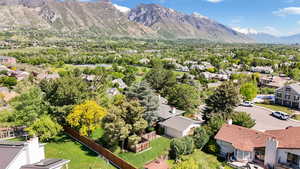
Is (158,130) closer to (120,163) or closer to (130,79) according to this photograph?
(120,163)

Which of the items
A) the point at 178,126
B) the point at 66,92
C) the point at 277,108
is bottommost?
the point at 277,108

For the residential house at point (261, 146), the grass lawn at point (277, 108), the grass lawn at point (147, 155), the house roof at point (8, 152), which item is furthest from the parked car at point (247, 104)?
the house roof at point (8, 152)

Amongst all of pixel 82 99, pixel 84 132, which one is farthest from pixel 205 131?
pixel 82 99

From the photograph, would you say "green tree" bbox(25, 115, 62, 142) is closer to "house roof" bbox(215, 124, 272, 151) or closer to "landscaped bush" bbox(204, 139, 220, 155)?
"landscaped bush" bbox(204, 139, 220, 155)

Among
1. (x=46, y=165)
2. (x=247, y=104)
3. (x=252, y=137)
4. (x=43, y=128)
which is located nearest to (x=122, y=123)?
(x=43, y=128)

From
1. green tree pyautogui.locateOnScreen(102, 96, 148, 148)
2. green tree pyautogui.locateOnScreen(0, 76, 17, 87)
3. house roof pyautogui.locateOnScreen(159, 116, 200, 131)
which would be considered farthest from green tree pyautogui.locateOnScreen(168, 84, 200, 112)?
green tree pyautogui.locateOnScreen(0, 76, 17, 87)

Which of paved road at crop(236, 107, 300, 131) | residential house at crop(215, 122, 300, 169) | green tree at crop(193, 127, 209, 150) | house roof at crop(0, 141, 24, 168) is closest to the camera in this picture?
house roof at crop(0, 141, 24, 168)

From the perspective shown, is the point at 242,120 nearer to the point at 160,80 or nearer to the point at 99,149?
the point at 99,149
